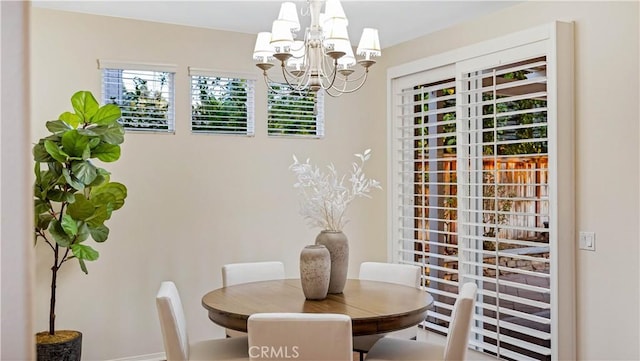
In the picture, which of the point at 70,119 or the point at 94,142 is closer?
the point at 94,142

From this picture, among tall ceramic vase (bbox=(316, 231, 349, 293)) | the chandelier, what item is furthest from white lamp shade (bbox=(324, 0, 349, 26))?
tall ceramic vase (bbox=(316, 231, 349, 293))

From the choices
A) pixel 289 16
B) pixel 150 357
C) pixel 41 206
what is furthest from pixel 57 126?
pixel 150 357

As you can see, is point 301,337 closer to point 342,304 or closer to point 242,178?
point 342,304

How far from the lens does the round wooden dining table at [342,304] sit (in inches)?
106

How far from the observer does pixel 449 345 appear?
2752mm

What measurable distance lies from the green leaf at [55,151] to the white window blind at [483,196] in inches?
104

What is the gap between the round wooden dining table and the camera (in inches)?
106

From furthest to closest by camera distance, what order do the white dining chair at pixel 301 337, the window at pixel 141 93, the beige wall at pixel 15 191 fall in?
1. the window at pixel 141 93
2. the white dining chair at pixel 301 337
3. the beige wall at pixel 15 191

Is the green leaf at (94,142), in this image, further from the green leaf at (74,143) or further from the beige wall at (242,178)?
the beige wall at (242,178)

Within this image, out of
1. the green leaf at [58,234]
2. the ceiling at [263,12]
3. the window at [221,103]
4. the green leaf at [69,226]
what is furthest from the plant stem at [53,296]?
the ceiling at [263,12]

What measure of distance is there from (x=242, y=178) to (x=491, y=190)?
1.92m

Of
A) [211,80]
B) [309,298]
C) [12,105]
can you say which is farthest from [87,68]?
[12,105]

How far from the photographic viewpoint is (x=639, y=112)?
120 inches

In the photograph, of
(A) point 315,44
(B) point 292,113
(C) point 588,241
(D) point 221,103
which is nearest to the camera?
(A) point 315,44
